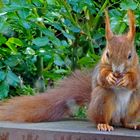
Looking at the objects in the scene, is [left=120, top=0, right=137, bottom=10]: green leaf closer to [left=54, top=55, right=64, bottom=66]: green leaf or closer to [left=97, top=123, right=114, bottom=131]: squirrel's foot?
[left=54, top=55, right=64, bottom=66]: green leaf

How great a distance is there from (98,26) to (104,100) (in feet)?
3.02

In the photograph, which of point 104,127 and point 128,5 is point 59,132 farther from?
point 128,5

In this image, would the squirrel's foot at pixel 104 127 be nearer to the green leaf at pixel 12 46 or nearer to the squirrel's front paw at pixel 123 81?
the squirrel's front paw at pixel 123 81

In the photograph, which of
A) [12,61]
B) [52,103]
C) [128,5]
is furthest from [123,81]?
[12,61]

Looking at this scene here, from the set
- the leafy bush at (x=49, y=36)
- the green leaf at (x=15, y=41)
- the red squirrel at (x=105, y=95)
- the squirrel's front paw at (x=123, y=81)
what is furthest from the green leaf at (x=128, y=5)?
the squirrel's front paw at (x=123, y=81)

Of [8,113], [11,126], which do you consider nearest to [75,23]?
[8,113]

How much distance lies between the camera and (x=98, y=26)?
305 cm

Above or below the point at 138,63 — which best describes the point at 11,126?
below

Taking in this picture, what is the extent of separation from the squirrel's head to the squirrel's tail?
1.08 feet

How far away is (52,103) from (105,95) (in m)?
0.33

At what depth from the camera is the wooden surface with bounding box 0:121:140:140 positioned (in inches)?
81.4

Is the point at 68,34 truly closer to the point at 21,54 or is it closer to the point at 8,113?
the point at 21,54

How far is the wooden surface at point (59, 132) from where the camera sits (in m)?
2.07

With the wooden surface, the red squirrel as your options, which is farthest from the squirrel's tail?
the wooden surface
